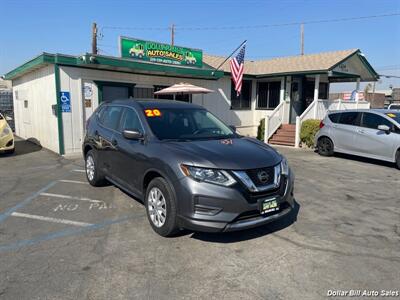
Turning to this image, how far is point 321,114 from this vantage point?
14.9m

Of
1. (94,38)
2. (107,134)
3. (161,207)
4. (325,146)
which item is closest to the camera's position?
(161,207)

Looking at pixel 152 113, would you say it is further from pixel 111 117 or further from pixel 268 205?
pixel 268 205

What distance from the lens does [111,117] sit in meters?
5.73

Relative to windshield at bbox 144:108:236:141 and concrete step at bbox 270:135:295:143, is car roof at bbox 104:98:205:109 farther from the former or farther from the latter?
concrete step at bbox 270:135:295:143

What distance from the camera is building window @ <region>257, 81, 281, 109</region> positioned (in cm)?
1669

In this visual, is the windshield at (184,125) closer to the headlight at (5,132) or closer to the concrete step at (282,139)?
the headlight at (5,132)

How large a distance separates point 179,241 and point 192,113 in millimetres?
2150

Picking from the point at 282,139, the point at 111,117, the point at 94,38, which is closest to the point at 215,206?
the point at 111,117

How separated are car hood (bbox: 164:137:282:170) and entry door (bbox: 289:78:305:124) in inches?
510

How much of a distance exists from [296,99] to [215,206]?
14753 millimetres

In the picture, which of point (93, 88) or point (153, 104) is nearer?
point (153, 104)

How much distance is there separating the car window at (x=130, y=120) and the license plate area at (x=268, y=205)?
202 cm

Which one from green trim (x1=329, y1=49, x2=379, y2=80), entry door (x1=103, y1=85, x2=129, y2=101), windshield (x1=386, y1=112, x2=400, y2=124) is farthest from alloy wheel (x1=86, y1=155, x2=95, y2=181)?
green trim (x1=329, y1=49, x2=379, y2=80)

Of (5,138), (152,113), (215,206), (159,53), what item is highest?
(159,53)
